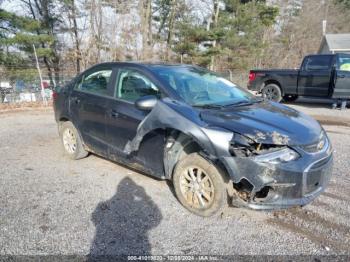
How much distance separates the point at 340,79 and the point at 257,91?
10.3 ft

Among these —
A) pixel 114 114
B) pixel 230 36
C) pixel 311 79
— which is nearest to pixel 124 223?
pixel 114 114

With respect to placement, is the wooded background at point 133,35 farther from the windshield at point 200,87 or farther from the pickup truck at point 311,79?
the windshield at point 200,87

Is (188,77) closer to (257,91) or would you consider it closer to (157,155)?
(157,155)

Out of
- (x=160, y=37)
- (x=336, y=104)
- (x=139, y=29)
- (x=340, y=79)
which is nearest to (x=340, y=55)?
(x=340, y=79)

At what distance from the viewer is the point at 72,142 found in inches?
205

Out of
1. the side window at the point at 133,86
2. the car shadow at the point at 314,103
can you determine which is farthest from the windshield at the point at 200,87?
the car shadow at the point at 314,103

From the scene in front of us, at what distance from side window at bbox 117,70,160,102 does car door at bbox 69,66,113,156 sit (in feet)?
0.67

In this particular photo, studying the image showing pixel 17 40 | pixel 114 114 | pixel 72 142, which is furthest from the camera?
pixel 17 40

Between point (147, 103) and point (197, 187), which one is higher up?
point (147, 103)

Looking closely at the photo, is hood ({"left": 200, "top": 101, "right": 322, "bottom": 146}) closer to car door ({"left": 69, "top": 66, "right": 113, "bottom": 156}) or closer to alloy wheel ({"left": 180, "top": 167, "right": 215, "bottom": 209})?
alloy wheel ({"left": 180, "top": 167, "right": 215, "bottom": 209})

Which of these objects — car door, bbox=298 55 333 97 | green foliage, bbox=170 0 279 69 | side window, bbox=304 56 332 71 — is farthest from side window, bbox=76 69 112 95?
green foliage, bbox=170 0 279 69

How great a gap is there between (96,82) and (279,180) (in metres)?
3.13

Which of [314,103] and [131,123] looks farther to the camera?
[314,103]

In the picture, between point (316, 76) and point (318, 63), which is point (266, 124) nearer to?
point (316, 76)
